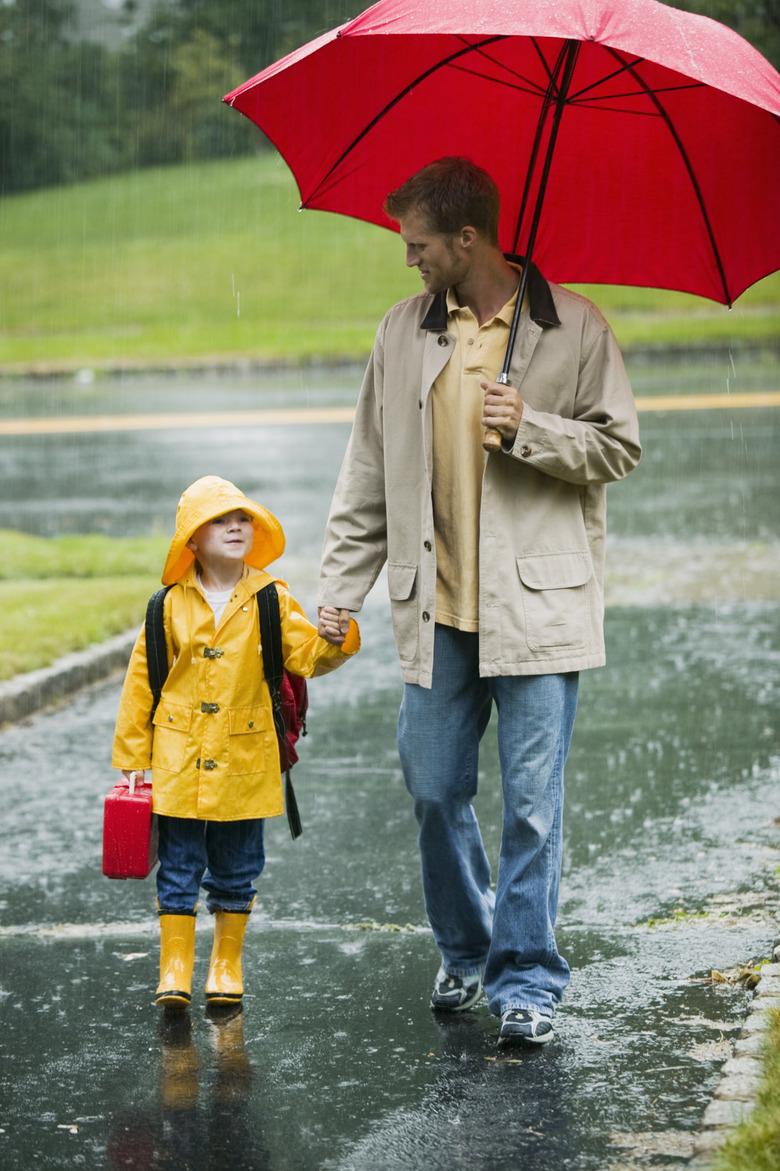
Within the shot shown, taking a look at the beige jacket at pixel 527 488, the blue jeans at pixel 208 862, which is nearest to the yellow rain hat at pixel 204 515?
the beige jacket at pixel 527 488

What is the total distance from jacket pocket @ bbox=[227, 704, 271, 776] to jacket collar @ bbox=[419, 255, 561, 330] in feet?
3.51

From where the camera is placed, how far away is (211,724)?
13.8 ft

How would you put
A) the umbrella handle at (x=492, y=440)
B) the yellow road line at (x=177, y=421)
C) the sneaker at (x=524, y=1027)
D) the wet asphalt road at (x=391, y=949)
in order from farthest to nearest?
the yellow road line at (x=177, y=421), the sneaker at (x=524, y=1027), the umbrella handle at (x=492, y=440), the wet asphalt road at (x=391, y=949)

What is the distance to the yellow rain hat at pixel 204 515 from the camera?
13.8ft

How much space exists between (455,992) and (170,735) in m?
0.97

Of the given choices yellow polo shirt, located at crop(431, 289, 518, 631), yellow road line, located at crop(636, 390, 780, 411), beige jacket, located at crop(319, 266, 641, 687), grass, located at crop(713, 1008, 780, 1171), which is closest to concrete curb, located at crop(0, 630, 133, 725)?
beige jacket, located at crop(319, 266, 641, 687)

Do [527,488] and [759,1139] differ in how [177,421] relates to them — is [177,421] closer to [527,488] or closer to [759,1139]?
[527,488]

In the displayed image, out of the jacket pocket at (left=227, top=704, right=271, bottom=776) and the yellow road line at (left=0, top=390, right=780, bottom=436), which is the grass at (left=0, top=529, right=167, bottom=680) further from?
the yellow road line at (left=0, top=390, right=780, bottom=436)

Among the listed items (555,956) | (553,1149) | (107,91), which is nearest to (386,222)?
(555,956)

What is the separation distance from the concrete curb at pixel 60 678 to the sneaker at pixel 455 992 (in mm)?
3727

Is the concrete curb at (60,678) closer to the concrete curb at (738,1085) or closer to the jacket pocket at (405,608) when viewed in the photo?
the jacket pocket at (405,608)

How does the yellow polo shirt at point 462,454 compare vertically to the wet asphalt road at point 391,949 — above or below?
above

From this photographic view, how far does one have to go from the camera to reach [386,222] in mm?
4684

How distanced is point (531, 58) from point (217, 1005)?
8.50 ft
